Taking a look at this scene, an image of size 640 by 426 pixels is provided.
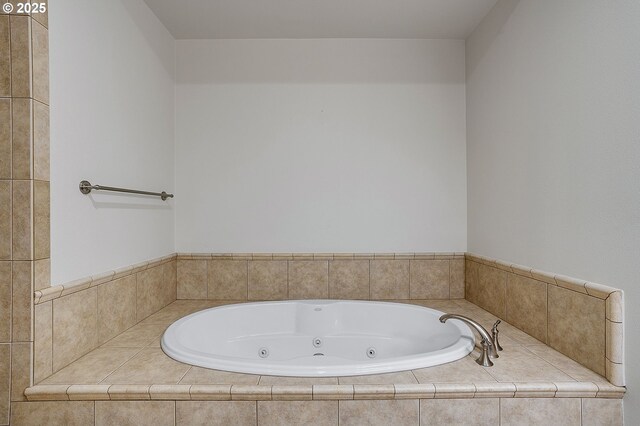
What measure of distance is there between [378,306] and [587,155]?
4.26 ft

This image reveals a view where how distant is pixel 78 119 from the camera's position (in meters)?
1.39

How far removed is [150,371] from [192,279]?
109cm

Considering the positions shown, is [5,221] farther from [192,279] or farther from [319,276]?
[319,276]

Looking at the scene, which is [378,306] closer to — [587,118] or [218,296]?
[218,296]

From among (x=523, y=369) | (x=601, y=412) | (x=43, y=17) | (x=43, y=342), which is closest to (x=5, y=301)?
(x=43, y=342)

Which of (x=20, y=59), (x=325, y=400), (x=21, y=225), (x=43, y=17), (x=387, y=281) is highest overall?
(x=43, y=17)

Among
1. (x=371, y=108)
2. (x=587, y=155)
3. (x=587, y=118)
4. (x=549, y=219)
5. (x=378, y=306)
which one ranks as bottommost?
(x=378, y=306)

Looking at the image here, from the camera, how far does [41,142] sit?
3.90 ft

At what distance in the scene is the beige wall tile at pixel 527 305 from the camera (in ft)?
4.99

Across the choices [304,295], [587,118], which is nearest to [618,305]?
[587,118]

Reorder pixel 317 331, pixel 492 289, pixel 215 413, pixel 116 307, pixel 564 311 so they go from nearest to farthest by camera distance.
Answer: pixel 215 413
pixel 564 311
pixel 116 307
pixel 492 289
pixel 317 331

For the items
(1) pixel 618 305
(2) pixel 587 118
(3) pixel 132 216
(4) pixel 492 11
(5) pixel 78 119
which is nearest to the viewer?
(1) pixel 618 305

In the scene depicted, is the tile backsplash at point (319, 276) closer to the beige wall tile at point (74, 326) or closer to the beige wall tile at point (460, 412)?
the beige wall tile at point (74, 326)

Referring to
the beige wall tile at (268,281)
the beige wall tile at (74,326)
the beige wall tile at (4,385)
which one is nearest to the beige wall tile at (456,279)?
the beige wall tile at (268,281)
